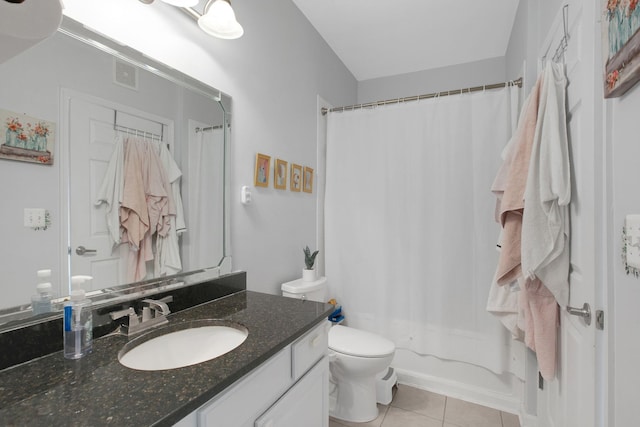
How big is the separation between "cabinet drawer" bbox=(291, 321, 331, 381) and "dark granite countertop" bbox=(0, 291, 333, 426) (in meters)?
0.09

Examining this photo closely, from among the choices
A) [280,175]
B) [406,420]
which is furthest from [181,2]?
[406,420]

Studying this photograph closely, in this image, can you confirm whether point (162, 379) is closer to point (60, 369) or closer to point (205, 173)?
point (60, 369)

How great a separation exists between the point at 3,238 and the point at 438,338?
7.63 ft

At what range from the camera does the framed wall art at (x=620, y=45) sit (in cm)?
61

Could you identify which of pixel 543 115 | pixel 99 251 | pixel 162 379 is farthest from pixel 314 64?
pixel 162 379

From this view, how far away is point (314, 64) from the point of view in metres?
2.37

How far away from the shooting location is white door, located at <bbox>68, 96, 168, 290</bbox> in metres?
0.95

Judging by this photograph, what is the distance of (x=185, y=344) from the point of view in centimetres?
108

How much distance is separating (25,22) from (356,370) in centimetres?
190

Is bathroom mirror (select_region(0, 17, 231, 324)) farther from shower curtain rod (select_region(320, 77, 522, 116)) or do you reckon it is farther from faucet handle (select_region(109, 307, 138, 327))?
shower curtain rod (select_region(320, 77, 522, 116))

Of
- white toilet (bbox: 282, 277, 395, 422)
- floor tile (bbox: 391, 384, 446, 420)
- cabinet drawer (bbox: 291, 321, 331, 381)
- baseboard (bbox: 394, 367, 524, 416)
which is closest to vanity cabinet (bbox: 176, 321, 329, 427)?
cabinet drawer (bbox: 291, 321, 331, 381)

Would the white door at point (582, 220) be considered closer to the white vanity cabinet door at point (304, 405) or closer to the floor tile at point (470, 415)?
the floor tile at point (470, 415)

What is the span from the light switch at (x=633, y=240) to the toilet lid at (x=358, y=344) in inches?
51.8

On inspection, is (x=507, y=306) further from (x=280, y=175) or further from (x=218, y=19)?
(x=218, y=19)
